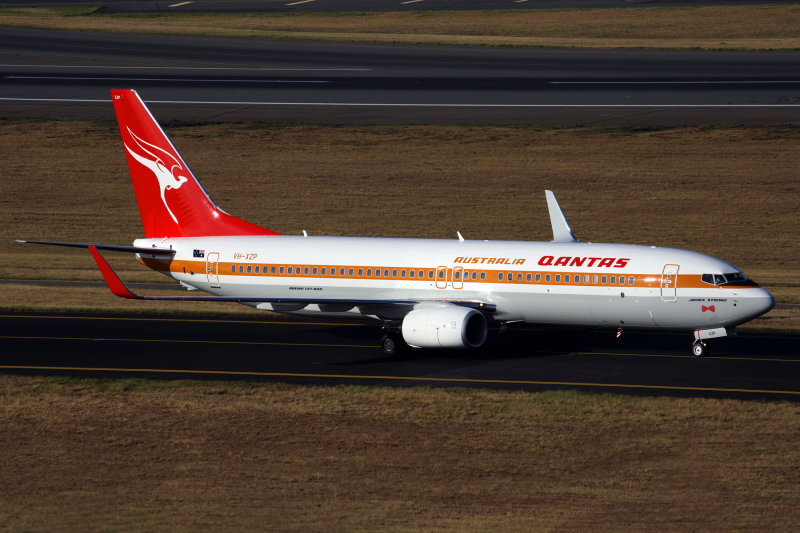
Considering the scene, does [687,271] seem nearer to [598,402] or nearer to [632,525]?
[598,402]

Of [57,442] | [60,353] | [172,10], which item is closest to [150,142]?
[60,353]

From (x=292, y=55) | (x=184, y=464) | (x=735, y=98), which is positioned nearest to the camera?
(x=184, y=464)

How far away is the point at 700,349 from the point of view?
1560 inches

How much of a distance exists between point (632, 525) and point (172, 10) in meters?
126

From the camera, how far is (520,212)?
243 feet

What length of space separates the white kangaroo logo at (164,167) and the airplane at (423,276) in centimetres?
5

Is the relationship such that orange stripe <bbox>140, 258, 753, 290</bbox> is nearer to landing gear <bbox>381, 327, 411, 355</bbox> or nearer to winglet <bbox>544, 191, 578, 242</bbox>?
landing gear <bbox>381, 327, 411, 355</bbox>

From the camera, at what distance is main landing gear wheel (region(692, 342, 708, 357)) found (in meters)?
39.6

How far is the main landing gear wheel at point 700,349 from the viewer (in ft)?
130

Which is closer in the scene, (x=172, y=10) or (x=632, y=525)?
(x=632, y=525)

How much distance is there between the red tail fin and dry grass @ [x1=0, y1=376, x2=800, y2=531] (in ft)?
→ 37.9

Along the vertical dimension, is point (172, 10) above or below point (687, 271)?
above

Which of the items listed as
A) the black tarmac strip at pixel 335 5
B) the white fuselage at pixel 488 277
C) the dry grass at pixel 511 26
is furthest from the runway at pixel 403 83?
the white fuselage at pixel 488 277

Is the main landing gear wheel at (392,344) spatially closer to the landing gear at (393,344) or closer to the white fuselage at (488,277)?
the landing gear at (393,344)
